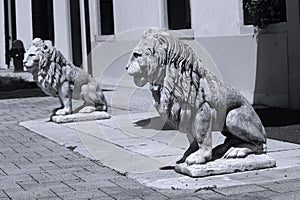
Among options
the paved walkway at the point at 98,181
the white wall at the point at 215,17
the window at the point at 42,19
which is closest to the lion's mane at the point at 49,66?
the paved walkway at the point at 98,181

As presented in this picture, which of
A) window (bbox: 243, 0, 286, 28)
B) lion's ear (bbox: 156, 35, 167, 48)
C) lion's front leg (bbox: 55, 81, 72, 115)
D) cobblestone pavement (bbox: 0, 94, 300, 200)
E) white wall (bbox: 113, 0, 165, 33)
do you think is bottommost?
cobblestone pavement (bbox: 0, 94, 300, 200)

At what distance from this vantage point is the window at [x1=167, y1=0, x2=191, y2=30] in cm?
1711

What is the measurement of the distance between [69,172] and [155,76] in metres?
1.58

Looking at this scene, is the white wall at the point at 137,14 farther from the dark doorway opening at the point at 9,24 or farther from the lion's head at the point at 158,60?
the dark doorway opening at the point at 9,24

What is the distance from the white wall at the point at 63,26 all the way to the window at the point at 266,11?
450 inches

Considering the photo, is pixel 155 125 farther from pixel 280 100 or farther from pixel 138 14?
pixel 138 14

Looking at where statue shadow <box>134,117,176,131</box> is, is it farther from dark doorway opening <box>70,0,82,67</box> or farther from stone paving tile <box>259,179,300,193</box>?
dark doorway opening <box>70,0,82,67</box>

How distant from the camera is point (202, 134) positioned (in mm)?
6539

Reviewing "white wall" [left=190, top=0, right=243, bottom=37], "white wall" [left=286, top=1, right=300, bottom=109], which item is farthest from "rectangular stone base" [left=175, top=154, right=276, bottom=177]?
"white wall" [left=190, top=0, right=243, bottom=37]

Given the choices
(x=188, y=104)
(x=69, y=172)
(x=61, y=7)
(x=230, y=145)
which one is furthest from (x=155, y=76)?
(x=61, y=7)

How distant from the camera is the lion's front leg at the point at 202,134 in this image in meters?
6.50

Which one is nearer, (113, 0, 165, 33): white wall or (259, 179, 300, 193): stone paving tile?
(259, 179, 300, 193): stone paving tile

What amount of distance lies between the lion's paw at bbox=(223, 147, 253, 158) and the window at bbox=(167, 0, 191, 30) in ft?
34.1

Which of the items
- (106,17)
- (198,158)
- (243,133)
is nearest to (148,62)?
(198,158)
